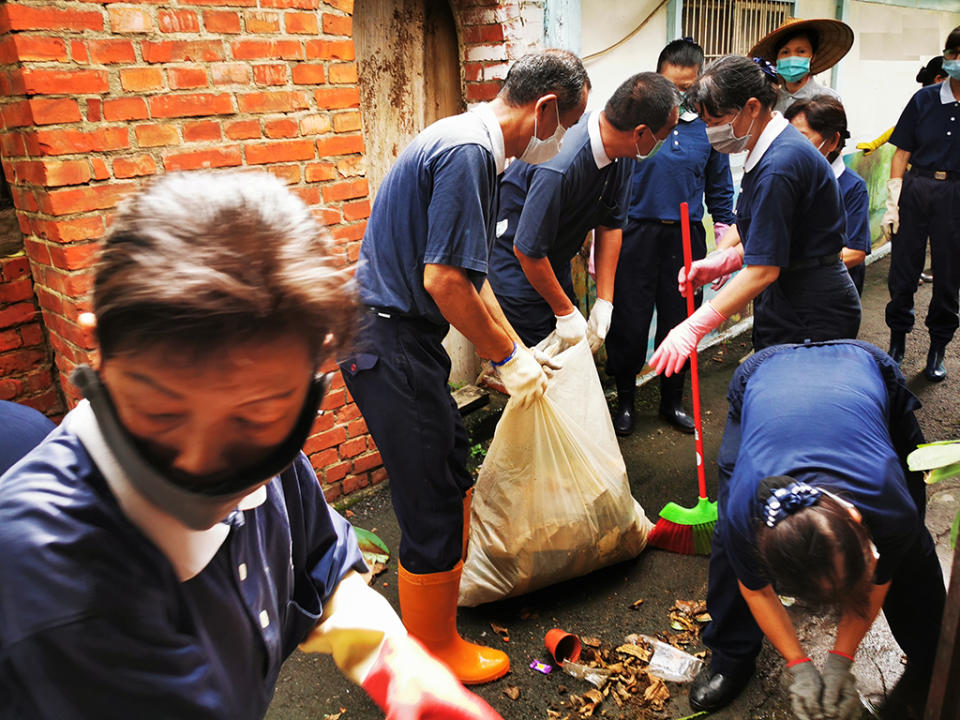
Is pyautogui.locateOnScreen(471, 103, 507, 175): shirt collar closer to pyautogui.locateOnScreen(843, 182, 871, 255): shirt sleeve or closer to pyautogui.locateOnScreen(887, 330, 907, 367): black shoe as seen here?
pyautogui.locateOnScreen(843, 182, 871, 255): shirt sleeve

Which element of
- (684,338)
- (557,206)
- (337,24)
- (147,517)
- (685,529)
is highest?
(337,24)

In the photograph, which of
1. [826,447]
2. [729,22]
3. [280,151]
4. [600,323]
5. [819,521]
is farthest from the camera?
[729,22]

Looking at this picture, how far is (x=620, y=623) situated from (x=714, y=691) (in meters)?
0.49

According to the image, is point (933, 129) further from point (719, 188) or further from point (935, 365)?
point (719, 188)

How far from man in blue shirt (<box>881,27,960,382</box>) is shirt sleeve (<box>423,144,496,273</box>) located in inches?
164

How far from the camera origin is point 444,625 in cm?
247

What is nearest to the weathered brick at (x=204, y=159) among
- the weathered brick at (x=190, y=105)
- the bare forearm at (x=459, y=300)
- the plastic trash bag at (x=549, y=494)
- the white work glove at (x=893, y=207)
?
the weathered brick at (x=190, y=105)

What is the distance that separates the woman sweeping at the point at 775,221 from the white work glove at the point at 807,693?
141cm

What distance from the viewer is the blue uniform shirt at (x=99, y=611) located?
681 mm

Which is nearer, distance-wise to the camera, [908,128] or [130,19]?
[130,19]

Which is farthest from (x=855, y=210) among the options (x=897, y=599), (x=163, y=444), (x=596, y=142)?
(x=163, y=444)

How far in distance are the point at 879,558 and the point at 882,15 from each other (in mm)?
7938

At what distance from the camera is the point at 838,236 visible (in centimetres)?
293

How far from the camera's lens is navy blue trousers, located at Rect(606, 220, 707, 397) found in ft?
13.6
